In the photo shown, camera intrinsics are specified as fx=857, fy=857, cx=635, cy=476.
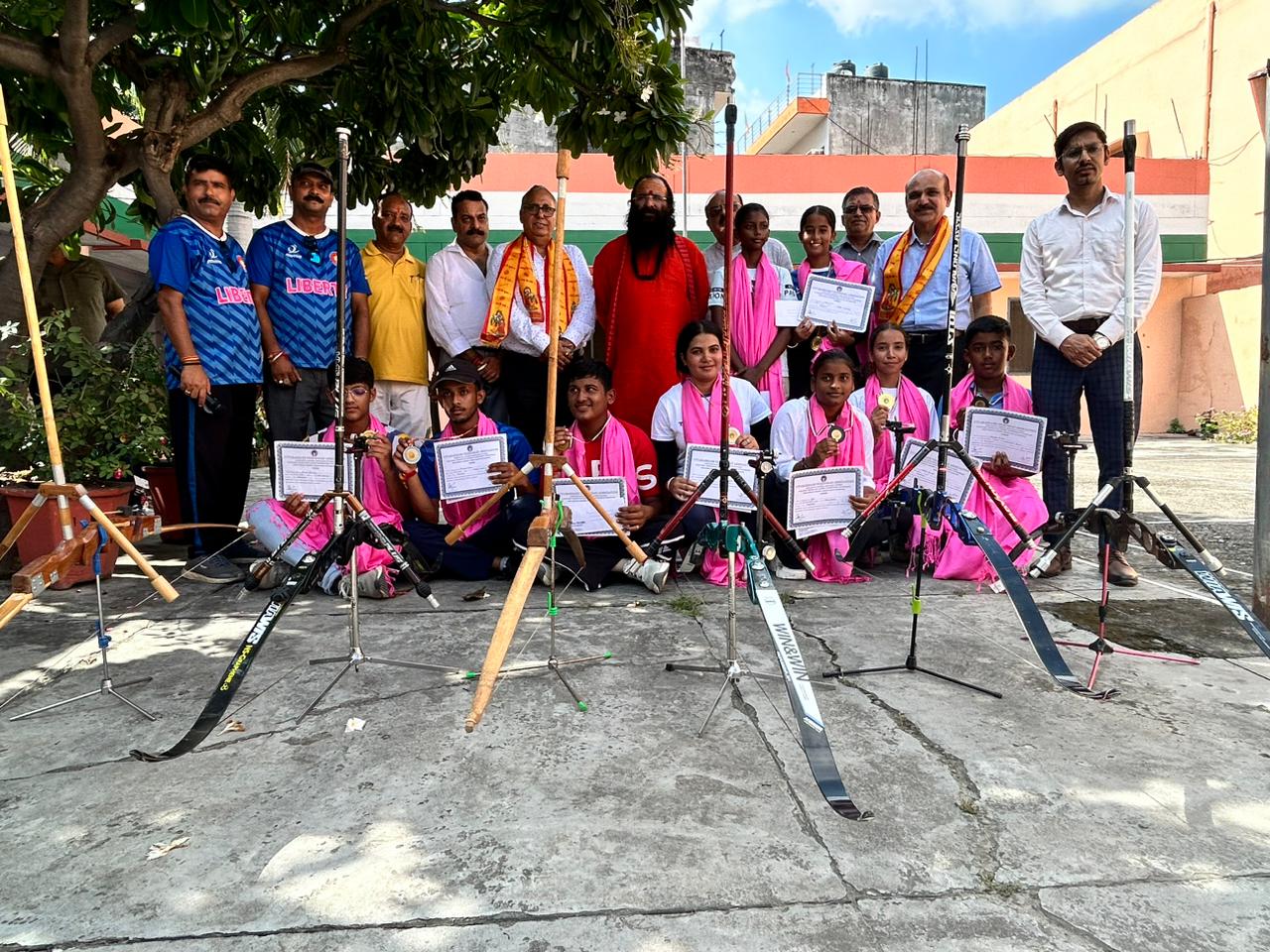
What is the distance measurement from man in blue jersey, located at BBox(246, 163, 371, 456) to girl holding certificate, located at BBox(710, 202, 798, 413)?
2.03 m

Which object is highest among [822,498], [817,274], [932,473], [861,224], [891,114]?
[891,114]

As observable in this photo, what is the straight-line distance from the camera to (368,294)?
4566 mm

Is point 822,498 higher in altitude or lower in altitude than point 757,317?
lower

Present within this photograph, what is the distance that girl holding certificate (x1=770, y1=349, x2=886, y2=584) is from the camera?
14.0 feet

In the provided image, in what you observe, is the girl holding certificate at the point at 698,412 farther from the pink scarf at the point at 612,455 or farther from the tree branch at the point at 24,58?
the tree branch at the point at 24,58

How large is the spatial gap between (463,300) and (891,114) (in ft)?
61.7

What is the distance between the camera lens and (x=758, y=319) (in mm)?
4793

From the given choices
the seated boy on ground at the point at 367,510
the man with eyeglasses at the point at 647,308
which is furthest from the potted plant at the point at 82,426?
the man with eyeglasses at the point at 647,308

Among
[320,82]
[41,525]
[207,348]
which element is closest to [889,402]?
[207,348]

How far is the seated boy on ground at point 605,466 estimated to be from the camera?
4043mm

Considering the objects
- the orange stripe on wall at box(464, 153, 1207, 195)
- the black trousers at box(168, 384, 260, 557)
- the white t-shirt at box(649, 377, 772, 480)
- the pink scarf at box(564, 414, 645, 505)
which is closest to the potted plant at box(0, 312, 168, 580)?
the black trousers at box(168, 384, 260, 557)

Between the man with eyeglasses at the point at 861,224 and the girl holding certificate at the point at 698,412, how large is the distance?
3.95 feet

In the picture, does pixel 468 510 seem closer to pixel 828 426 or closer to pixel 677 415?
pixel 677 415

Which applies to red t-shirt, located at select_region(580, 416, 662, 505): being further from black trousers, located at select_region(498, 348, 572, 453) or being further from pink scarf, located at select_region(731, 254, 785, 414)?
pink scarf, located at select_region(731, 254, 785, 414)
